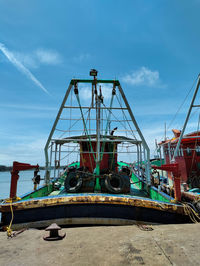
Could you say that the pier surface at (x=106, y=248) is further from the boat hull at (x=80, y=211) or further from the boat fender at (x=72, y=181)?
the boat fender at (x=72, y=181)

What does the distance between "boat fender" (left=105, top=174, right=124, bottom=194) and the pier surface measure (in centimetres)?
324

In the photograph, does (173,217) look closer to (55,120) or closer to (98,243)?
(98,243)

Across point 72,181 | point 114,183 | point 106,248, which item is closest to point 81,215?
point 106,248

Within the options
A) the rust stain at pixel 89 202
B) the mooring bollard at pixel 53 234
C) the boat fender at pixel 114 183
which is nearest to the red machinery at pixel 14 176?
the rust stain at pixel 89 202

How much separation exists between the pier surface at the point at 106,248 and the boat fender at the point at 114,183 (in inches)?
127

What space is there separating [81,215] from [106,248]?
196cm

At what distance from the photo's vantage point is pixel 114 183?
Result: 298 inches

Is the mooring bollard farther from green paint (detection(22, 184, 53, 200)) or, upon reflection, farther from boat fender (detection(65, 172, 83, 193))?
boat fender (detection(65, 172, 83, 193))

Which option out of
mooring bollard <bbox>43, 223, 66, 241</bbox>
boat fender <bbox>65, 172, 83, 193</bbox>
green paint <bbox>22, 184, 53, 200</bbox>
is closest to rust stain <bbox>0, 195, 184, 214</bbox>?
mooring bollard <bbox>43, 223, 66, 241</bbox>

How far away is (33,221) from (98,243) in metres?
2.62

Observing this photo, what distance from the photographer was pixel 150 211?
189 inches

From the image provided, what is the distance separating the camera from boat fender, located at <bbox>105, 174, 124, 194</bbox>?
23.2 ft

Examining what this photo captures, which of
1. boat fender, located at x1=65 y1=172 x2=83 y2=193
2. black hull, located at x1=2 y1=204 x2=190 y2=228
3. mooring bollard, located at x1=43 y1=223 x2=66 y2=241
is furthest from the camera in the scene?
boat fender, located at x1=65 y1=172 x2=83 y2=193

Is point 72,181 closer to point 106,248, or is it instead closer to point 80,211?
point 80,211
